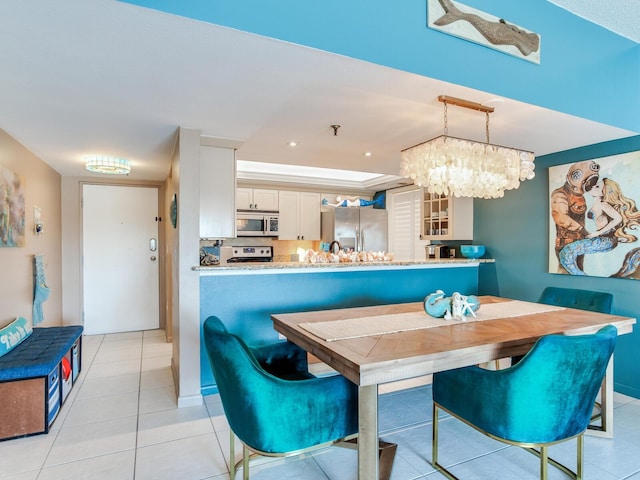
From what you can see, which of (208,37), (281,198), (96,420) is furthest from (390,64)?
(281,198)

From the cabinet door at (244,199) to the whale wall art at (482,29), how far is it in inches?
158

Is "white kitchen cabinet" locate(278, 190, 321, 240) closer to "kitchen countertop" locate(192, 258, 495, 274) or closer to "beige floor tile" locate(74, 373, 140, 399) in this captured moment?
"kitchen countertop" locate(192, 258, 495, 274)

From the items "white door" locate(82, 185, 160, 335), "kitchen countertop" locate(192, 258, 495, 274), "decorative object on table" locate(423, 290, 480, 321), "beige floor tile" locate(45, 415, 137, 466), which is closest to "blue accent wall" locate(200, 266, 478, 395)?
"kitchen countertop" locate(192, 258, 495, 274)

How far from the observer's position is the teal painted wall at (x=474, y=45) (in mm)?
1512

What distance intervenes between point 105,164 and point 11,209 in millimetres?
973

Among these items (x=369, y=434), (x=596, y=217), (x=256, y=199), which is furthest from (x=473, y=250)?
(x=256, y=199)

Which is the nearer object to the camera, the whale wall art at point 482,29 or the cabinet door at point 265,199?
the whale wall art at point 482,29

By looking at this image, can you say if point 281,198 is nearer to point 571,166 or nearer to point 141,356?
point 141,356

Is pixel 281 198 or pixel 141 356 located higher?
pixel 281 198

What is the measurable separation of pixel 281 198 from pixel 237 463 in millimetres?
4295

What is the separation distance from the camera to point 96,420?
7.95ft

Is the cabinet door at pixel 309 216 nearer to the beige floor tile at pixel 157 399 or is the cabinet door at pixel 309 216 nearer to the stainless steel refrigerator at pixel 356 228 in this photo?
the stainless steel refrigerator at pixel 356 228

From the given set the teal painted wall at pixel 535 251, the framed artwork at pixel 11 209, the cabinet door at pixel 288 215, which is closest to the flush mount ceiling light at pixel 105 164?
the framed artwork at pixel 11 209

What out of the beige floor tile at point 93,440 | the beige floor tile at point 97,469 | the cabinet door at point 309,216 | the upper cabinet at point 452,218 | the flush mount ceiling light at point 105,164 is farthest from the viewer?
the cabinet door at point 309,216
